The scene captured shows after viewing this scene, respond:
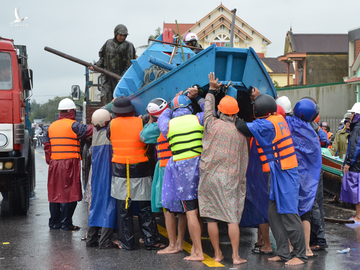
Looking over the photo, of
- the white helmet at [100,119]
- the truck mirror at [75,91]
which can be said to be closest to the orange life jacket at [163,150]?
the white helmet at [100,119]

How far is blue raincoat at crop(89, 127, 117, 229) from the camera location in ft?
20.5

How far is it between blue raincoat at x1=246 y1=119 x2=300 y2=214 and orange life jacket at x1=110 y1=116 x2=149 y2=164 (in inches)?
57.8

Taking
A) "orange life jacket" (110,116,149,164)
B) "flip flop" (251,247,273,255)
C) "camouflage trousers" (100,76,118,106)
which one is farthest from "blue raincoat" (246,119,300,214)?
"camouflage trousers" (100,76,118,106)

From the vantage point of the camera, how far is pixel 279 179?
5.31 metres

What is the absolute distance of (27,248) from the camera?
243 inches

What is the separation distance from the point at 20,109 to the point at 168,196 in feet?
11.1

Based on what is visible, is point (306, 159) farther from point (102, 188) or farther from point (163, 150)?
point (102, 188)

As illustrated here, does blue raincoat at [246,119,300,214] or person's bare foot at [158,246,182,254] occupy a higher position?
blue raincoat at [246,119,300,214]

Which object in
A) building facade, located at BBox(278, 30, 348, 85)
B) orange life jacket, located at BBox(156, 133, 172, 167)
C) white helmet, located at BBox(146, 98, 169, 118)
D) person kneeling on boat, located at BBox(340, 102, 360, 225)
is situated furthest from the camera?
building facade, located at BBox(278, 30, 348, 85)

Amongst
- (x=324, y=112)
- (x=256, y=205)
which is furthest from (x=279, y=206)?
(x=324, y=112)

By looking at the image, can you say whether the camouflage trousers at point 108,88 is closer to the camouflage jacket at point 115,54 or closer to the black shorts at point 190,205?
the camouflage jacket at point 115,54

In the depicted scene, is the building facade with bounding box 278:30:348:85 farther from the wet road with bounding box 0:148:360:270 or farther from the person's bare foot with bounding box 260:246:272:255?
the person's bare foot with bounding box 260:246:272:255

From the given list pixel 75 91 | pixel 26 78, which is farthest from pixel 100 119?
pixel 75 91

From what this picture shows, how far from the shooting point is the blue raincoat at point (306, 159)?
5.64m
